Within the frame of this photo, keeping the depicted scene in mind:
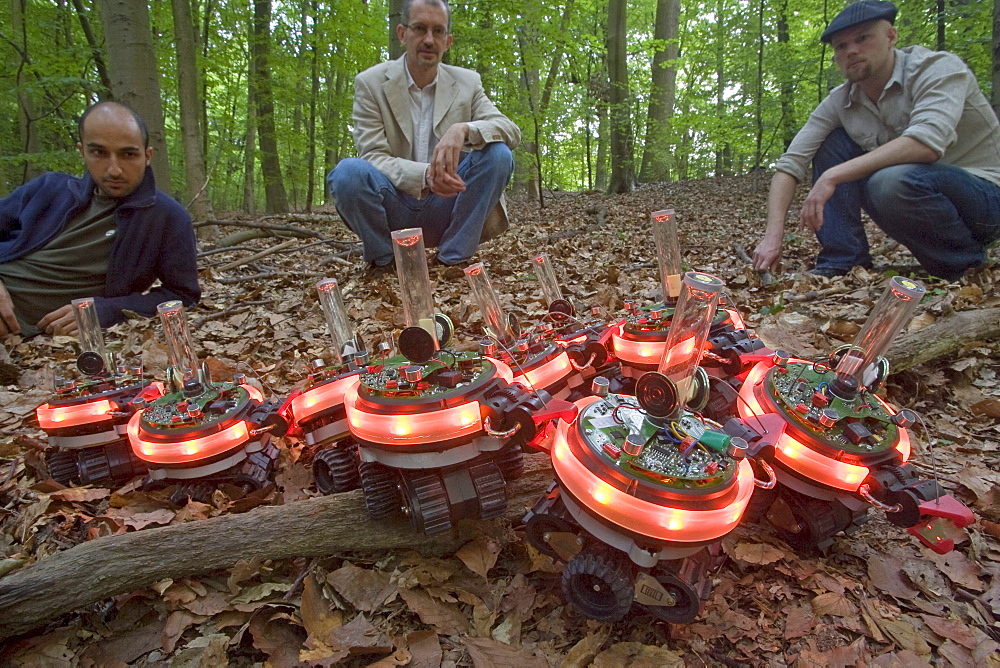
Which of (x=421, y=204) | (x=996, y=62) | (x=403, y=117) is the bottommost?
(x=421, y=204)

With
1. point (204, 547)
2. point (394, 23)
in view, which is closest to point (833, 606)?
point (204, 547)

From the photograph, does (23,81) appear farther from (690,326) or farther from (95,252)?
(690,326)

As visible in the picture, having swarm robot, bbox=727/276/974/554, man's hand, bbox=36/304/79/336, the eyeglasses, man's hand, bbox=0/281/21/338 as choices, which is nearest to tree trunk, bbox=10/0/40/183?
man's hand, bbox=0/281/21/338

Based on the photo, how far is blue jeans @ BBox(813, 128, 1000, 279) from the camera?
3.74 meters

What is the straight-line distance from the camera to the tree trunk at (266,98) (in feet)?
41.7

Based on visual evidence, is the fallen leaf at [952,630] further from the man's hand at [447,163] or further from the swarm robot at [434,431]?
the man's hand at [447,163]

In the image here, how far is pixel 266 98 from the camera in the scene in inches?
521

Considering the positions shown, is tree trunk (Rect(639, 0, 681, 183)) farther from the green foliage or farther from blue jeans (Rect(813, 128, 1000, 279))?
blue jeans (Rect(813, 128, 1000, 279))

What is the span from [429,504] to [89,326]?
2.04 metres

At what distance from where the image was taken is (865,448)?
1496 millimetres

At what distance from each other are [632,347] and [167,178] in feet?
21.9

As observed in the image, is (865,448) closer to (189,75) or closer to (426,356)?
(426,356)

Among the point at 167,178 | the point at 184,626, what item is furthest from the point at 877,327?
the point at 167,178

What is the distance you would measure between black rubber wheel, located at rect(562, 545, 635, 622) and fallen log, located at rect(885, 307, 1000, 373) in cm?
210
